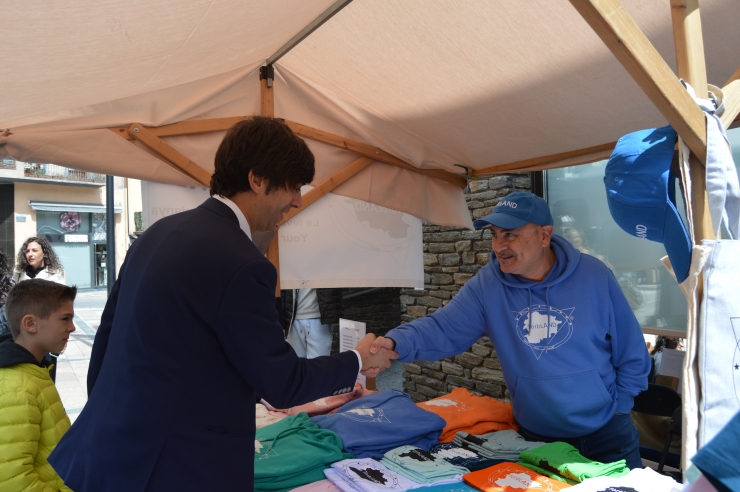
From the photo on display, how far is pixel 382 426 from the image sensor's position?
8.16 ft

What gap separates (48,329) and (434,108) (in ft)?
7.03

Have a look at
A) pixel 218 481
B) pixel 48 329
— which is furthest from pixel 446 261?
pixel 218 481

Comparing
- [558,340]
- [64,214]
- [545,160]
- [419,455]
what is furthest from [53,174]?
[558,340]

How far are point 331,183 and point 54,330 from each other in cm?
165

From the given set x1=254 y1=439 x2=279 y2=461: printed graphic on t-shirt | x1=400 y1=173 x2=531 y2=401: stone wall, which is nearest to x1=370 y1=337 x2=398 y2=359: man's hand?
x1=254 y1=439 x2=279 y2=461: printed graphic on t-shirt

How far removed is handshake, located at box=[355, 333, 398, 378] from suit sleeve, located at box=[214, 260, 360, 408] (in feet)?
2.09

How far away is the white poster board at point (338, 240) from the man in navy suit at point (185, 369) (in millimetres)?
1564

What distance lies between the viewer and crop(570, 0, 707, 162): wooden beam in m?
1.22

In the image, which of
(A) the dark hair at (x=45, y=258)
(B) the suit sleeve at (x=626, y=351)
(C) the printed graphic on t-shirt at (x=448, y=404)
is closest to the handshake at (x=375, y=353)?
(C) the printed graphic on t-shirt at (x=448, y=404)

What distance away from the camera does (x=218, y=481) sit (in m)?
1.57

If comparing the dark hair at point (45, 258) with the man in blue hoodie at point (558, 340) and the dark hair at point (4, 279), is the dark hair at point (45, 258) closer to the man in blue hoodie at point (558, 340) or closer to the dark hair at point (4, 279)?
the dark hair at point (4, 279)

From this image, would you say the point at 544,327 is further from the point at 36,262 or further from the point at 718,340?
the point at 36,262

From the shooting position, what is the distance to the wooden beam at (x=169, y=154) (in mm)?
2818

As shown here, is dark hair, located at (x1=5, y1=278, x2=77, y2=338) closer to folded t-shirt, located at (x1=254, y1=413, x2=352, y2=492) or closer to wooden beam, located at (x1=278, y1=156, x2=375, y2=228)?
folded t-shirt, located at (x1=254, y1=413, x2=352, y2=492)
